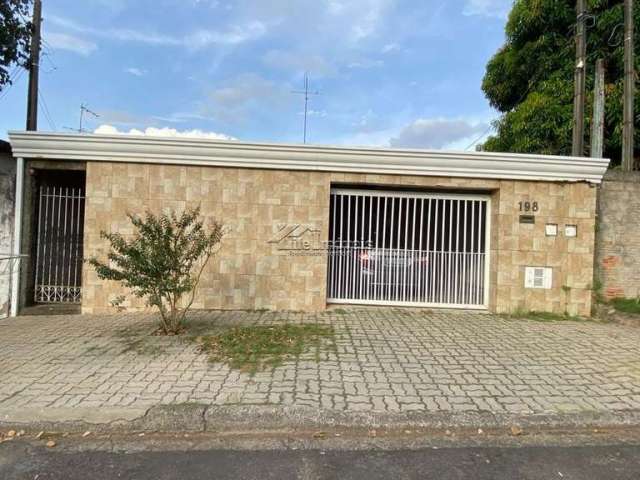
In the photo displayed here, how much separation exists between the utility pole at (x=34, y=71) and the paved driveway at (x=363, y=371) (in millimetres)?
→ 6753

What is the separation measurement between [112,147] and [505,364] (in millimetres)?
7112

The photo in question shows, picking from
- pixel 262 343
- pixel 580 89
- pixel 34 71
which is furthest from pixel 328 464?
pixel 34 71

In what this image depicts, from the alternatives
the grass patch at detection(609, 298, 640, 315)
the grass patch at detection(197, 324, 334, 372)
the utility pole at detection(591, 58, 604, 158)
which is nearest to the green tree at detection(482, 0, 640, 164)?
the utility pole at detection(591, 58, 604, 158)

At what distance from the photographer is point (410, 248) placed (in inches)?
334

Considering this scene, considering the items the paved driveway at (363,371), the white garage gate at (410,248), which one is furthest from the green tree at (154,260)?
the white garage gate at (410,248)

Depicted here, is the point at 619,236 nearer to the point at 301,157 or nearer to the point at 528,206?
the point at 528,206

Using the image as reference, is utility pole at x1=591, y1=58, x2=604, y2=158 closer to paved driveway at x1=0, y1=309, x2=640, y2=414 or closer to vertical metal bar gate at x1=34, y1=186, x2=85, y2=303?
paved driveway at x1=0, y1=309, x2=640, y2=414

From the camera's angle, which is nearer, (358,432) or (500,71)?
(358,432)

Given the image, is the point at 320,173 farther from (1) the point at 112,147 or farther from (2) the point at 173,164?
(1) the point at 112,147

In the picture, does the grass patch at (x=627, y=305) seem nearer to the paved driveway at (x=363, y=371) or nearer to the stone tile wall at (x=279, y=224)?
the stone tile wall at (x=279, y=224)

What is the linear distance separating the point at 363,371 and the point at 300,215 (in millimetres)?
3771

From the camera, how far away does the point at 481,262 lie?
8430mm

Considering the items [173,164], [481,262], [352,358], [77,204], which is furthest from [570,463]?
A: [77,204]

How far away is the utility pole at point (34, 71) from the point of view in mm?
11312
